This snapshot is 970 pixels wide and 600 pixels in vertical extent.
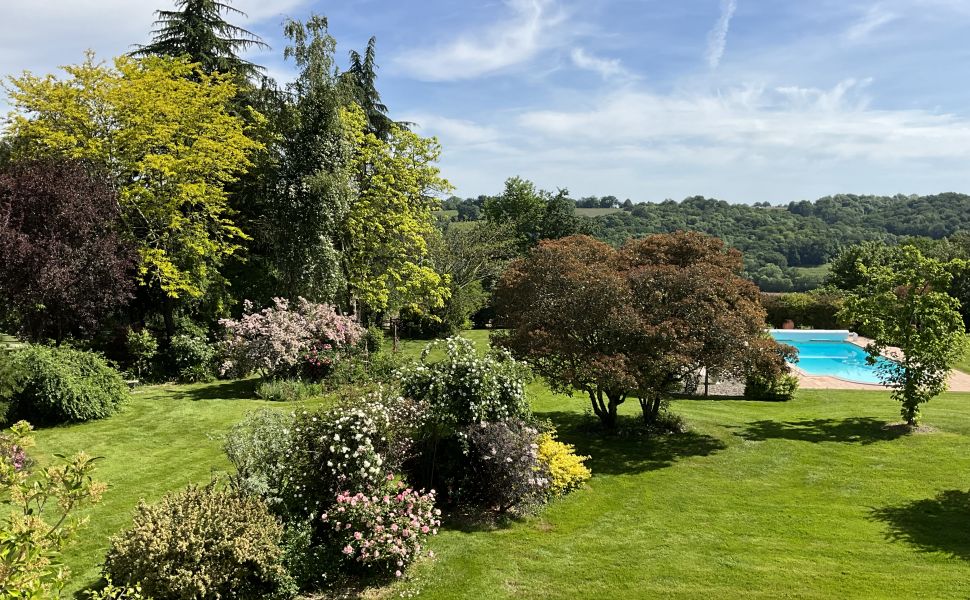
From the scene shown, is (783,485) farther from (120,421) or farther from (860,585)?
(120,421)

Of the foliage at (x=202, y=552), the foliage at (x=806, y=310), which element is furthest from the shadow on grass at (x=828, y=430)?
the foliage at (x=806, y=310)

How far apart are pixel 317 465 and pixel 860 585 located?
7.09 meters

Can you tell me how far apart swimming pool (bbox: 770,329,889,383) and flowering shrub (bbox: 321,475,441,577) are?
83.4 feet

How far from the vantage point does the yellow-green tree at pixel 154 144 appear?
18.3 metres

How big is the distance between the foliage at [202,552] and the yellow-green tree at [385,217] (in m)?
15.7

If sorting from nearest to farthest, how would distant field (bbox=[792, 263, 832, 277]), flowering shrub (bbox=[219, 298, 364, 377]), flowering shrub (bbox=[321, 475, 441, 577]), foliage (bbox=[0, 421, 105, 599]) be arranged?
foliage (bbox=[0, 421, 105, 599]) < flowering shrub (bbox=[321, 475, 441, 577]) < flowering shrub (bbox=[219, 298, 364, 377]) < distant field (bbox=[792, 263, 832, 277])

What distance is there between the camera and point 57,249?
48.4 feet

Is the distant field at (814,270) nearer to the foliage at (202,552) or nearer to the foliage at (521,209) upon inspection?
the foliage at (521,209)

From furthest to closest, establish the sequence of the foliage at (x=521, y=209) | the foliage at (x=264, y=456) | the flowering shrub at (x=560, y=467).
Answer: the foliage at (x=521, y=209) → the flowering shrub at (x=560, y=467) → the foliage at (x=264, y=456)

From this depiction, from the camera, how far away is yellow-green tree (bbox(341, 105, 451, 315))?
22781 millimetres

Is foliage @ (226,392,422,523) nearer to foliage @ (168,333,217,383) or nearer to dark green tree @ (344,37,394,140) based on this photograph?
foliage @ (168,333,217,383)

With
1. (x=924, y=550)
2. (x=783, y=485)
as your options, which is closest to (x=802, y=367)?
(x=783, y=485)

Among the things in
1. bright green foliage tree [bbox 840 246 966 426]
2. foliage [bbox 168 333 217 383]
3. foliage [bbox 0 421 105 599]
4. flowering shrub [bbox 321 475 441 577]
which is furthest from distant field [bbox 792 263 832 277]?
foliage [bbox 0 421 105 599]

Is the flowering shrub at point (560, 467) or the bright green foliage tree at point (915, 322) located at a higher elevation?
the bright green foliage tree at point (915, 322)
